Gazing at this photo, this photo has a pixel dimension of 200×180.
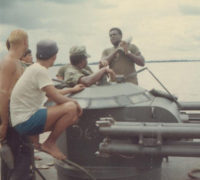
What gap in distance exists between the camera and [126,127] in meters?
4.27

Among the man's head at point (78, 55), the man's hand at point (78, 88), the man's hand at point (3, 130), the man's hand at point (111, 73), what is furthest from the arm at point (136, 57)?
the man's hand at point (3, 130)

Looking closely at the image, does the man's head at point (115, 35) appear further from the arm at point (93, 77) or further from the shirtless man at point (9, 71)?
the shirtless man at point (9, 71)

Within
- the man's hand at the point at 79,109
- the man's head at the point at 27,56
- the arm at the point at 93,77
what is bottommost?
the man's hand at the point at 79,109

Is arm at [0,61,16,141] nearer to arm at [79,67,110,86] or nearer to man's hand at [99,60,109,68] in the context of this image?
arm at [79,67,110,86]

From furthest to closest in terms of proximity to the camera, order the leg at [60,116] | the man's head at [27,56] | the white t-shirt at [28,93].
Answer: the man's head at [27,56] → the leg at [60,116] → the white t-shirt at [28,93]

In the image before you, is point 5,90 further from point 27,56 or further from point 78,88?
point 27,56

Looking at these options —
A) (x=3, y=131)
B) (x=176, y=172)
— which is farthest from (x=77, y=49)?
(x=176, y=172)

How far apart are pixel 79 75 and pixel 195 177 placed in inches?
82.4

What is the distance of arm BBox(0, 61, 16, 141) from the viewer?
4.39m

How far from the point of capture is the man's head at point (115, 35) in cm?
679

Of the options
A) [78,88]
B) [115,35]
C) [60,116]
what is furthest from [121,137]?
[115,35]

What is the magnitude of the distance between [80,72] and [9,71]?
1.08m

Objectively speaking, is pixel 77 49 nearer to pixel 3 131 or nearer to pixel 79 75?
pixel 79 75

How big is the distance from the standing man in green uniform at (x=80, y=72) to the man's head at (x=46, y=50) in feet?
2.41
